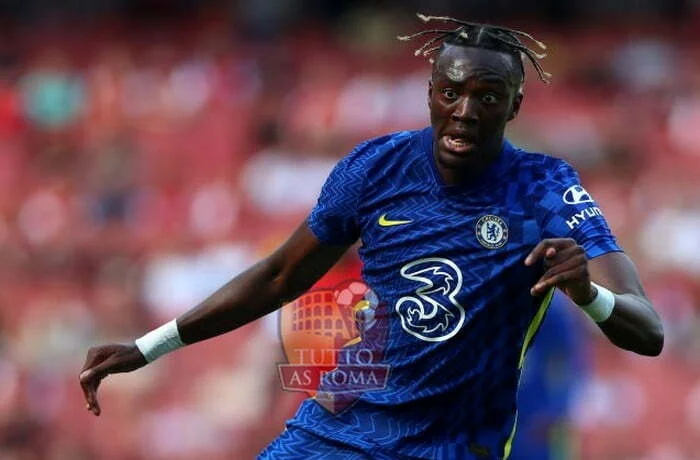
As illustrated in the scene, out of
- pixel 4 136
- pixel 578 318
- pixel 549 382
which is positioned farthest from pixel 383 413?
pixel 4 136

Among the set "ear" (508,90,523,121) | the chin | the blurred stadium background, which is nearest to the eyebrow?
"ear" (508,90,523,121)

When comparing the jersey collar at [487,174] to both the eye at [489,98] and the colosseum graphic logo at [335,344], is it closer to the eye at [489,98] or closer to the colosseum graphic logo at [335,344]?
the eye at [489,98]

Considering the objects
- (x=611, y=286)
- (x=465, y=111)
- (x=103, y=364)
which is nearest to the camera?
(x=611, y=286)

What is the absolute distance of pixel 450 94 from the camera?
5242mm

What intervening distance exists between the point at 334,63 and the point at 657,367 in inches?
222

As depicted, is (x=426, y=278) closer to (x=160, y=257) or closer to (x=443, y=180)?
(x=443, y=180)

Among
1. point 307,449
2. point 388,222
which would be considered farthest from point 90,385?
point 388,222

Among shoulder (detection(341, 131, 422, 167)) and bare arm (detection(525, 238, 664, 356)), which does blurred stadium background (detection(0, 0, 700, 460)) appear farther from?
bare arm (detection(525, 238, 664, 356))

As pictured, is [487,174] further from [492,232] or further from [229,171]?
[229,171]

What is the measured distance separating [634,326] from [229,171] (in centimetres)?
1118

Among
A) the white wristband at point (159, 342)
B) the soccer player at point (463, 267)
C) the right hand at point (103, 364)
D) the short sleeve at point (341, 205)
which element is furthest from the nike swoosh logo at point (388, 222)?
the right hand at point (103, 364)

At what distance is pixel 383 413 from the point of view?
17.3 ft

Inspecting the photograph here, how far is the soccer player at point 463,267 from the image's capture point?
5203 mm

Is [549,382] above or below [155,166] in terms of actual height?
below
